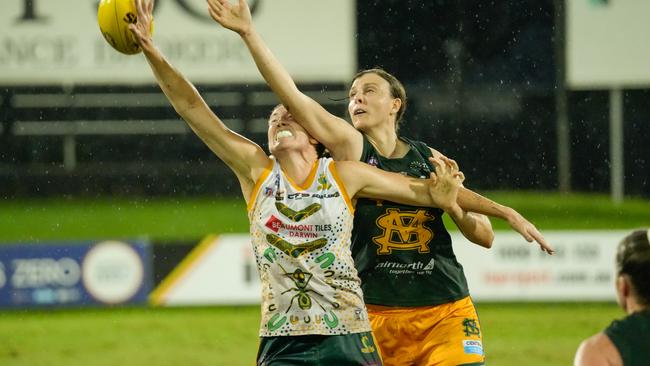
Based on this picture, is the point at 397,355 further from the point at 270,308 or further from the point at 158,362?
the point at 158,362

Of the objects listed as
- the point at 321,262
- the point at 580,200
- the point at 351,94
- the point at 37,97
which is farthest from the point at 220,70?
the point at 321,262

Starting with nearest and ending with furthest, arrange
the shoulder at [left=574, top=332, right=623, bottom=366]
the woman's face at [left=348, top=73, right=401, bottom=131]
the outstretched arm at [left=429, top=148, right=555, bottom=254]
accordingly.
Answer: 1. the shoulder at [left=574, top=332, right=623, bottom=366]
2. the outstretched arm at [left=429, top=148, right=555, bottom=254]
3. the woman's face at [left=348, top=73, right=401, bottom=131]

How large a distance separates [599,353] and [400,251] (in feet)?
6.92

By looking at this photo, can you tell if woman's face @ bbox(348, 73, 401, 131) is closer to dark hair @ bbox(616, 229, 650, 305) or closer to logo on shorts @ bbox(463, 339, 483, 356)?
logo on shorts @ bbox(463, 339, 483, 356)

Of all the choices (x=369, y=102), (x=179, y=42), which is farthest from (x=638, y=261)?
(x=179, y=42)

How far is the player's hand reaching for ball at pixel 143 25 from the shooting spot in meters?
4.59

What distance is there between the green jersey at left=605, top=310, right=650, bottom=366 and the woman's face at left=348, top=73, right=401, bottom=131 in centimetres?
232

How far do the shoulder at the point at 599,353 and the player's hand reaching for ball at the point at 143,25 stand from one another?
2.40 metres

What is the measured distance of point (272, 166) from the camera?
455cm

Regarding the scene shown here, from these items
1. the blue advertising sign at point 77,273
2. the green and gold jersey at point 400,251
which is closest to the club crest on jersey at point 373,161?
the green and gold jersey at point 400,251

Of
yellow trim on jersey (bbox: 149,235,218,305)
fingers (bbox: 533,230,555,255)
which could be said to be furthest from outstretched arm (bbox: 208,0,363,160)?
yellow trim on jersey (bbox: 149,235,218,305)

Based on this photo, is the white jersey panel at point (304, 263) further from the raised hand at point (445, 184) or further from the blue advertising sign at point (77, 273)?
the blue advertising sign at point (77, 273)

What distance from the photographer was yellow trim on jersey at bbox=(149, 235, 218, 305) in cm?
1191

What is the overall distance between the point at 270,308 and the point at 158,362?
551cm
